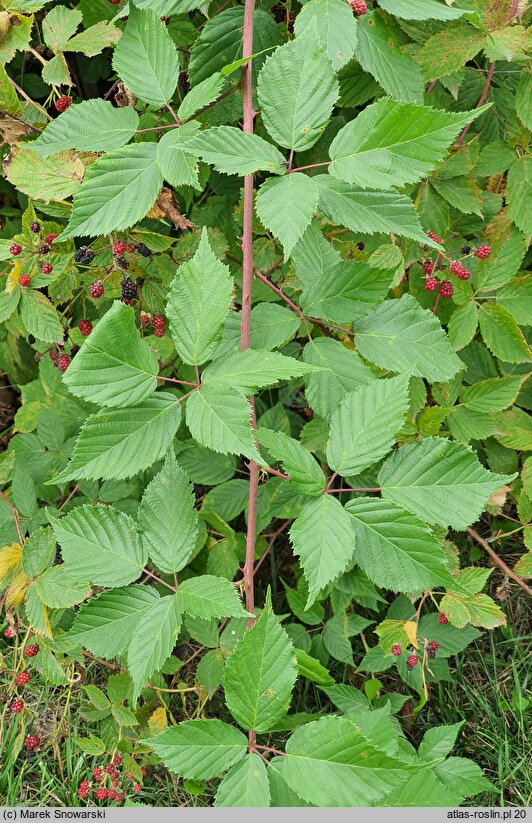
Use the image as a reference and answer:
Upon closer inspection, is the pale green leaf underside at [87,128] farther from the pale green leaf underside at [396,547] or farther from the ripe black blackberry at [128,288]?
the pale green leaf underside at [396,547]

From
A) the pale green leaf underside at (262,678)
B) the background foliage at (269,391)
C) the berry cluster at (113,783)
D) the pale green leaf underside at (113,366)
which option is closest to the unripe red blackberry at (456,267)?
the background foliage at (269,391)

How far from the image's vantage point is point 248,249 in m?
1.04

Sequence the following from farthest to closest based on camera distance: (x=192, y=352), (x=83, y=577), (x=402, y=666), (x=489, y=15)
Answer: (x=402, y=666) → (x=489, y=15) → (x=83, y=577) → (x=192, y=352)

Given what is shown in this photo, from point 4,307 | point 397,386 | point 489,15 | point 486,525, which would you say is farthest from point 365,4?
point 486,525

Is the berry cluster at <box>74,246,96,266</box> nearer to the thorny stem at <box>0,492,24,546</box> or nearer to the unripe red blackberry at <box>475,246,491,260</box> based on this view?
the thorny stem at <box>0,492,24,546</box>

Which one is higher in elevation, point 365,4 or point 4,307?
point 365,4

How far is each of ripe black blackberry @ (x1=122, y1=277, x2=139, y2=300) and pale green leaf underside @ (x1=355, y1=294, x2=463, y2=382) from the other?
45cm

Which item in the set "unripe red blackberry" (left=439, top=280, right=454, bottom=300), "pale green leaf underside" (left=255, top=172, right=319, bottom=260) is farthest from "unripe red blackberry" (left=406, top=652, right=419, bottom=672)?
"pale green leaf underside" (left=255, top=172, right=319, bottom=260)

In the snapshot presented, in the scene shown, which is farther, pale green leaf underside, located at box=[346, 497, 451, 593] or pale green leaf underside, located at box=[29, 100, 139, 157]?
pale green leaf underside, located at box=[29, 100, 139, 157]

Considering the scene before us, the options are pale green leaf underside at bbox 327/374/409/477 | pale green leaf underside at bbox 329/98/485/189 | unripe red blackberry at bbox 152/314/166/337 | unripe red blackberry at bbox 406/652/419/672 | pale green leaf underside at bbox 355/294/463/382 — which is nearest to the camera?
pale green leaf underside at bbox 329/98/485/189

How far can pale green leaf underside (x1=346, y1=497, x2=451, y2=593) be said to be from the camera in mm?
981

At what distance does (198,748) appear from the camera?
913 millimetres

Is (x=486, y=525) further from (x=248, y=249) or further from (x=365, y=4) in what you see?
(x=365, y=4)

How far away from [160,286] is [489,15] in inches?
31.9
